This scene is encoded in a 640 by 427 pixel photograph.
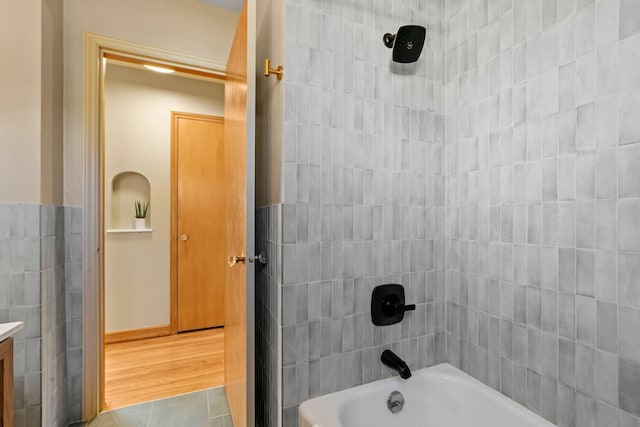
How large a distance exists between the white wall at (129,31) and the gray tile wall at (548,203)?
62.1 inches

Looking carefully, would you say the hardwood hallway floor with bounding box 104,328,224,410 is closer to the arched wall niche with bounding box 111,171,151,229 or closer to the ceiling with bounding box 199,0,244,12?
the arched wall niche with bounding box 111,171,151,229

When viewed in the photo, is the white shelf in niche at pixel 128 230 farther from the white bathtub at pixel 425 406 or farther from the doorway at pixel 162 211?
the white bathtub at pixel 425 406

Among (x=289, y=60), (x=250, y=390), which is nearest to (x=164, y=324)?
(x=250, y=390)

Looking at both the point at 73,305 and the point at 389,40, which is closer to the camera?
the point at 389,40

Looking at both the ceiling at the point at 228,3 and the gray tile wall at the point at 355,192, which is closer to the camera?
the gray tile wall at the point at 355,192

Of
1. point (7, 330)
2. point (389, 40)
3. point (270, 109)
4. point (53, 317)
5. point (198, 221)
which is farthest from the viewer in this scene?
point (198, 221)

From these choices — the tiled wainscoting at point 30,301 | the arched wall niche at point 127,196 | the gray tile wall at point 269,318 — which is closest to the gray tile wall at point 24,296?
the tiled wainscoting at point 30,301

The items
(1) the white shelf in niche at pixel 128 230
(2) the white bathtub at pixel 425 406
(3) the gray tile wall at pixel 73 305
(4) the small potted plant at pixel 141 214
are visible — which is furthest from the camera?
(4) the small potted plant at pixel 141 214

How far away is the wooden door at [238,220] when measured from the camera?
1308 mm

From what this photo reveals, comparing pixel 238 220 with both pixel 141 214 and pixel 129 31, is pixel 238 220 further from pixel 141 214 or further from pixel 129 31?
pixel 141 214

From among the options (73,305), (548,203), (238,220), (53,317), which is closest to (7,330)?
(53,317)

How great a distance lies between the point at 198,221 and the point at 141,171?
75 centimetres

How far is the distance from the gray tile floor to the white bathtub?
0.99 metres

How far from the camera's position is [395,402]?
125 cm
